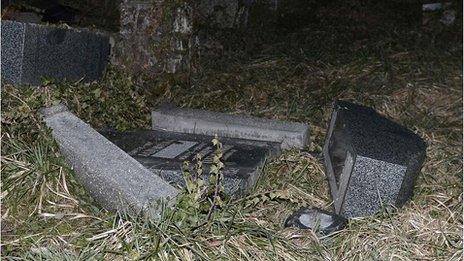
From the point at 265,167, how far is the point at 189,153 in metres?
0.56

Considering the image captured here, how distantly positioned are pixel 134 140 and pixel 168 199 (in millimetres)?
1503

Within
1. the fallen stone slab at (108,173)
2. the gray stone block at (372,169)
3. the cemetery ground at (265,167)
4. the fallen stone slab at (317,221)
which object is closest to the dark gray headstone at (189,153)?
the cemetery ground at (265,167)

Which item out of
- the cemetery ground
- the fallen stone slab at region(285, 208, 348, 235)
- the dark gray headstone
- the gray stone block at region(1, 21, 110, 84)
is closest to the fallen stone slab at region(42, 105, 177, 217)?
the cemetery ground

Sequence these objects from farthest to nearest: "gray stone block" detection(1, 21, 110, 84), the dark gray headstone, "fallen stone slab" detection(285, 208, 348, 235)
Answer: "gray stone block" detection(1, 21, 110, 84) → the dark gray headstone → "fallen stone slab" detection(285, 208, 348, 235)

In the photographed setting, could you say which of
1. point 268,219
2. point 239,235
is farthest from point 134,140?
point 239,235

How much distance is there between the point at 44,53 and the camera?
4066mm

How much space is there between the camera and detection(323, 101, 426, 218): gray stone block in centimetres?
307

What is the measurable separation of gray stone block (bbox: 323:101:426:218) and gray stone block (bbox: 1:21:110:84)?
89.4 inches

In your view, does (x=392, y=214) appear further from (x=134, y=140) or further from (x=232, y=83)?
(x=232, y=83)

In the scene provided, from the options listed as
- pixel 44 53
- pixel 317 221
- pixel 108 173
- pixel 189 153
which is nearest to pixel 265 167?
pixel 189 153

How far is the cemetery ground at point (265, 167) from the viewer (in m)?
2.49

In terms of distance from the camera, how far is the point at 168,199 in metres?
2.65

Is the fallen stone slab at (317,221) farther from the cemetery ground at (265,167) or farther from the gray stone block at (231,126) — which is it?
the gray stone block at (231,126)

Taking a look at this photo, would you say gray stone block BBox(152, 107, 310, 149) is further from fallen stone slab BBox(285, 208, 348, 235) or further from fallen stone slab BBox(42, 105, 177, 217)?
fallen stone slab BBox(285, 208, 348, 235)
